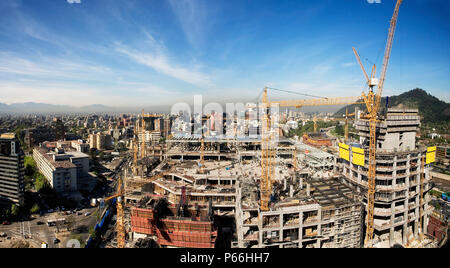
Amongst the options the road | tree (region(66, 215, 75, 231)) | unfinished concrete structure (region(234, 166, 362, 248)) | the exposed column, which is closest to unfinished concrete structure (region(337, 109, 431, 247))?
the exposed column

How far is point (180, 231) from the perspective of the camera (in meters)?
9.97

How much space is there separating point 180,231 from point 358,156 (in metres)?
10.2

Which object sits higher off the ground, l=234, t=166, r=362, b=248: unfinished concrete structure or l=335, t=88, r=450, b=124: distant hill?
l=335, t=88, r=450, b=124: distant hill

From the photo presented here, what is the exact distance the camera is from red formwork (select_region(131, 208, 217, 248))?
9781 mm

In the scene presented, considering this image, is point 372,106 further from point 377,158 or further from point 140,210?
point 140,210

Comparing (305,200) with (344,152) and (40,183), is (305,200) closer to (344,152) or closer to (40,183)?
(344,152)

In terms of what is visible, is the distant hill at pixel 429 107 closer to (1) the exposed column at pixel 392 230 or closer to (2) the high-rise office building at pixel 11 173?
(1) the exposed column at pixel 392 230

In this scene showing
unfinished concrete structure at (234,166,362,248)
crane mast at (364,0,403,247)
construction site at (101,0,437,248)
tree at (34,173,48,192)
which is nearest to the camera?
unfinished concrete structure at (234,166,362,248)

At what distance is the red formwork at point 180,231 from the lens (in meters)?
9.78

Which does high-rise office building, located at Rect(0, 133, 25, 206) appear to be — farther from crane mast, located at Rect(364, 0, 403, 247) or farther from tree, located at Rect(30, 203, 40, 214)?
crane mast, located at Rect(364, 0, 403, 247)

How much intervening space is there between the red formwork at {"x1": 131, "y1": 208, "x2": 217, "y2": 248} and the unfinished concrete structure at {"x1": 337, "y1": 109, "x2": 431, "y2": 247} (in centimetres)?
863

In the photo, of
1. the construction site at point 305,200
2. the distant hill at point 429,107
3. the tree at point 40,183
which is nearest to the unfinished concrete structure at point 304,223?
the construction site at point 305,200

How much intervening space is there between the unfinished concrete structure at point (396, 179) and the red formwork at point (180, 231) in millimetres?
8633
